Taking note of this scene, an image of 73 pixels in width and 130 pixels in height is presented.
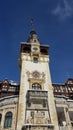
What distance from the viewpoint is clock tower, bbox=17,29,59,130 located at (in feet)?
124

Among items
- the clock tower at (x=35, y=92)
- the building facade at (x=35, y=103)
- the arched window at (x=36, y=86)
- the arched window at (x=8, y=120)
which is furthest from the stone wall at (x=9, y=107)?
the arched window at (x=36, y=86)

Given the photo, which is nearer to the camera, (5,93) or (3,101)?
(3,101)

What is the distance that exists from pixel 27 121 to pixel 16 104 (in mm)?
5508

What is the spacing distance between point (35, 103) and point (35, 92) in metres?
2.44

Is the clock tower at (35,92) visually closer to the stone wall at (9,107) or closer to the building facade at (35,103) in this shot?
the building facade at (35,103)

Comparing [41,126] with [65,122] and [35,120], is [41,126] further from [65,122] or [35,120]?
[65,122]

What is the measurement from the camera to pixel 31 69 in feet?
164

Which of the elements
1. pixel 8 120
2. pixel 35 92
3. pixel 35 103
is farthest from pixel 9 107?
pixel 35 92

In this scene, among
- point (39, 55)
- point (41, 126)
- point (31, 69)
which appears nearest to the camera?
point (41, 126)

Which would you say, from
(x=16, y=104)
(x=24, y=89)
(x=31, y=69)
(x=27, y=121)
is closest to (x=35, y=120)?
(x=27, y=121)

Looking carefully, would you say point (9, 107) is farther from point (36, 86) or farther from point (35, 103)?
point (36, 86)

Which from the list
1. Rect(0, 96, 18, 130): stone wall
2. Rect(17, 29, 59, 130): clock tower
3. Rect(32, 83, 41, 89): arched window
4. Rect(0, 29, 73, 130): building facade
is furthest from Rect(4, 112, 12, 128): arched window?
Rect(32, 83, 41, 89): arched window

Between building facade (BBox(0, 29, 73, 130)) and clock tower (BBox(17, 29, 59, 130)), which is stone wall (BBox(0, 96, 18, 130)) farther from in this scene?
clock tower (BBox(17, 29, 59, 130))

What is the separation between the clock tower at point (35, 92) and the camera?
37.7 meters
